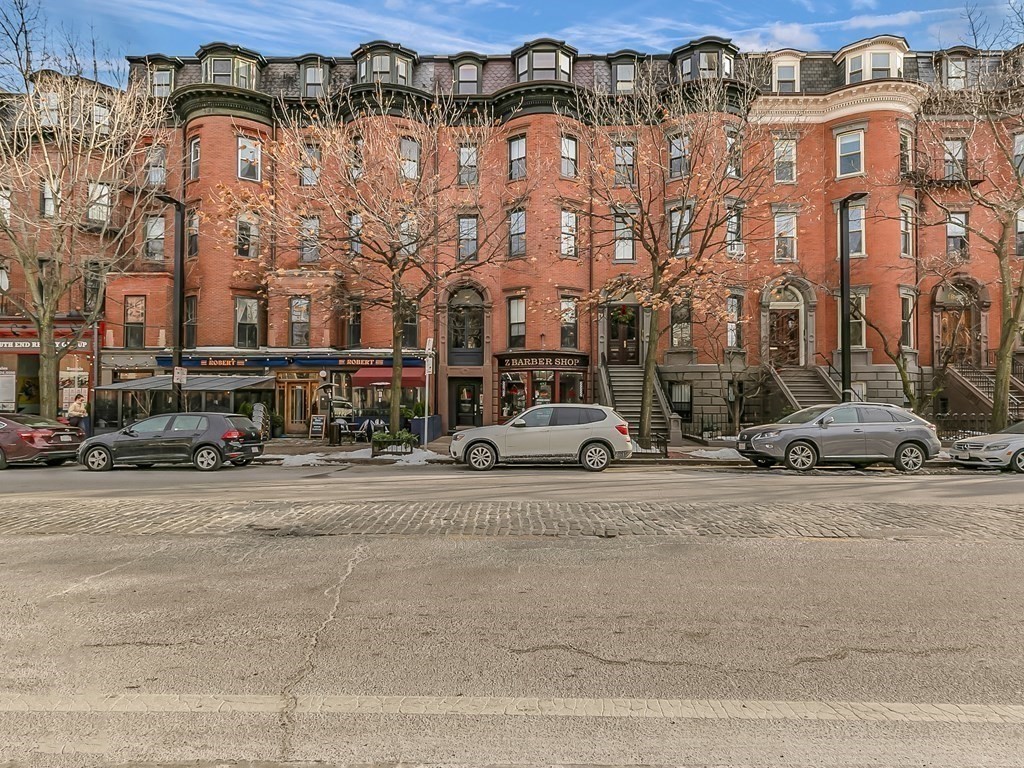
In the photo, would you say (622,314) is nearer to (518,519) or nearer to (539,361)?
(539,361)

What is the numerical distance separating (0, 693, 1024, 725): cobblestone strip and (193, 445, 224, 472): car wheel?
12988 mm

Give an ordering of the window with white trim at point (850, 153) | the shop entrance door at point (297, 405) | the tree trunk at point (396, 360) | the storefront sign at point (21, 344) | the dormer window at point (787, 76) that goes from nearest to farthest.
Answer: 1. the tree trunk at point (396, 360)
2. the window with white trim at point (850, 153)
3. the shop entrance door at point (297, 405)
4. the dormer window at point (787, 76)
5. the storefront sign at point (21, 344)

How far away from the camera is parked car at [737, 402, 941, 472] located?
1499cm

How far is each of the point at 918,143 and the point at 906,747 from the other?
1130 inches

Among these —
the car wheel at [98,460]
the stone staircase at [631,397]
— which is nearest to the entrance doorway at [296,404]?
the car wheel at [98,460]

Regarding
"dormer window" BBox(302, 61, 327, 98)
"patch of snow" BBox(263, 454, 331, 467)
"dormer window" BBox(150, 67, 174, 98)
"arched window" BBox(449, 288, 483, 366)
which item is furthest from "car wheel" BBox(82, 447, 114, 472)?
"dormer window" BBox(150, 67, 174, 98)

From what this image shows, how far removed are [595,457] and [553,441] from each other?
1064mm

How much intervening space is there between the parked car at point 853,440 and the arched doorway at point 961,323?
42.0 ft

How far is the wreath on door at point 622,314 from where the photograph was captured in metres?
26.4

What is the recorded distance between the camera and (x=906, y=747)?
116 inches

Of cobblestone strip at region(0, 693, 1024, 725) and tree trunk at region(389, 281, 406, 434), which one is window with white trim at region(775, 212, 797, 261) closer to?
tree trunk at region(389, 281, 406, 434)

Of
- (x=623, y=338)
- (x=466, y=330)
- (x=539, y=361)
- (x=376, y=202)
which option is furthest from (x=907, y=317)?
(x=376, y=202)

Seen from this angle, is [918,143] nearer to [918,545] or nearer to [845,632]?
[918,545]

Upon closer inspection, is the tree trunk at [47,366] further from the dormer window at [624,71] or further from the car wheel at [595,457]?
the dormer window at [624,71]
